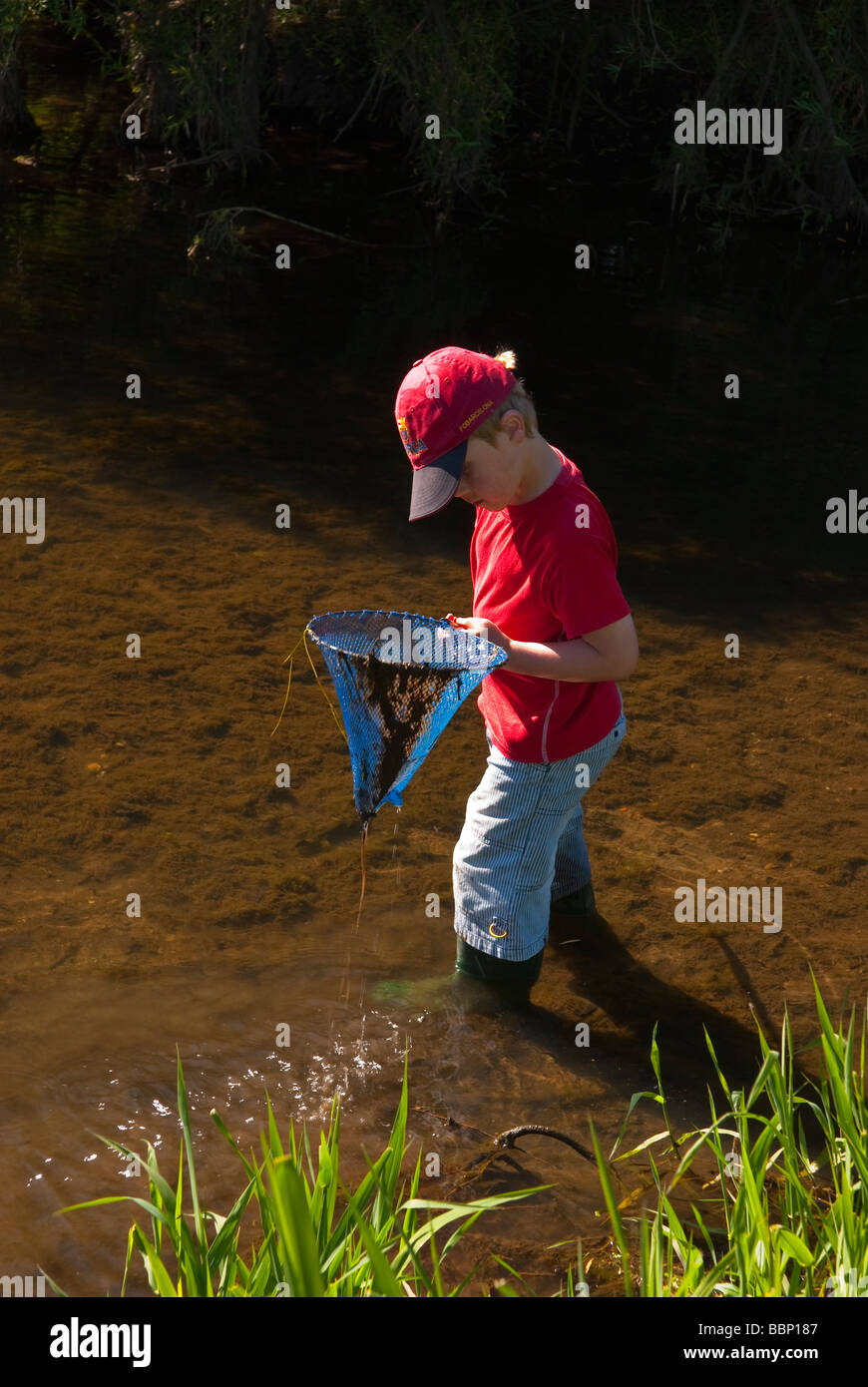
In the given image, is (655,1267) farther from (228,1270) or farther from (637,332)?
(637,332)

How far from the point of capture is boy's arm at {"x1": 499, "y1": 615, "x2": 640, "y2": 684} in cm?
302

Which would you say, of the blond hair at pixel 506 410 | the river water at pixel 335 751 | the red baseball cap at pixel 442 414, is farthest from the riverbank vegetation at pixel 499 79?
the red baseball cap at pixel 442 414

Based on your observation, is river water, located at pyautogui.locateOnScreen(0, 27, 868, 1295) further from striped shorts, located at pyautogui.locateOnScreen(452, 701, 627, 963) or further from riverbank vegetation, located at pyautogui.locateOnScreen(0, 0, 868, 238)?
riverbank vegetation, located at pyautogui.locateOnScreen(0, 0, 868, 238)

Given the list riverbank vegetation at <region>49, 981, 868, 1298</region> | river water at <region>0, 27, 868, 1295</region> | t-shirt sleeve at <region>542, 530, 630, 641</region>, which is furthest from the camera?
river water at <region>0, 27, 868, 1295</region>

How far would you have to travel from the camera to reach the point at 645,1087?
11.8 feet

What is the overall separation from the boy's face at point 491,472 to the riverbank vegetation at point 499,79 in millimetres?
7836

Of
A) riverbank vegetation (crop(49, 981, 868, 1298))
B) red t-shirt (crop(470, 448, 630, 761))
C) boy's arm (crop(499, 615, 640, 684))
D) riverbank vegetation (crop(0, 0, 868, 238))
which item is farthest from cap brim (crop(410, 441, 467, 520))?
riverbank vegetation (crop(0, 0, 868, 238))

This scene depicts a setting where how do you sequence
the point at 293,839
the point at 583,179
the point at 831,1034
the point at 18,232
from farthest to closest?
the point at 583,179
the point at 18,232
the point at 293,839
the point at 831,1034

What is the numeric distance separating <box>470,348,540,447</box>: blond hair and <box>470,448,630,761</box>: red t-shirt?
0.14 m

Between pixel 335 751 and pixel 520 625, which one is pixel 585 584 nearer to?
pixel 520 625

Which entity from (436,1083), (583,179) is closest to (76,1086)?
(436,1083)

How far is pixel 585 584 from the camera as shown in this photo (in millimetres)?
2977

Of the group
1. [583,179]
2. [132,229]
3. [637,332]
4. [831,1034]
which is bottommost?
[831,1034]

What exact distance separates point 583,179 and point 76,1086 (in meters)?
13.4
